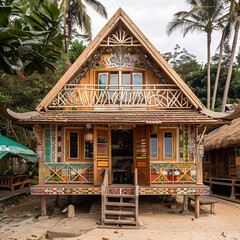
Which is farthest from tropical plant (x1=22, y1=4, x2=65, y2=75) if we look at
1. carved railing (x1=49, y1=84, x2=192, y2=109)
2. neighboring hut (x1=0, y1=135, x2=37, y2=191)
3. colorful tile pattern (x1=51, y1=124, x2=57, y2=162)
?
neighboring hut (x1=0, y1=135, x2=37, y2=191)

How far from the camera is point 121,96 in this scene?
10156mm

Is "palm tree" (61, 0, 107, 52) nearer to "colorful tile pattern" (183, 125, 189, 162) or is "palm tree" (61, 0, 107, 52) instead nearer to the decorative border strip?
"colorful tile pattern" (183, 125, 189, 162)

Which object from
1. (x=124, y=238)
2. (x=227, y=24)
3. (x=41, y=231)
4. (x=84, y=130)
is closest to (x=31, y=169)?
(x=84, y=130)

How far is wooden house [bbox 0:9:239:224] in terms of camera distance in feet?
30.5

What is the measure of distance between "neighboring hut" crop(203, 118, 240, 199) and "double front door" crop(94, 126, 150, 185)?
4846 mm

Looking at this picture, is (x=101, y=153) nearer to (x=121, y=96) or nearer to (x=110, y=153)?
(x=110, y=153)

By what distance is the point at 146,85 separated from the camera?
10.2 m

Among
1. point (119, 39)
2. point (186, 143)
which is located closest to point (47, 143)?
point (119, 39)

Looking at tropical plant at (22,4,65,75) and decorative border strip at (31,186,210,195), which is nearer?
tropical plant at (22,4,65,75)

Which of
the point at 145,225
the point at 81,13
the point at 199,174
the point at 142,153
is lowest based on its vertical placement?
the point at 145,225

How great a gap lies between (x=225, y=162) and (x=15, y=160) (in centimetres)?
1348

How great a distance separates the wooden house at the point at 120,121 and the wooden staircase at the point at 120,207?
0.21 feet

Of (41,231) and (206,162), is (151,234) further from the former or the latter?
(206,162)

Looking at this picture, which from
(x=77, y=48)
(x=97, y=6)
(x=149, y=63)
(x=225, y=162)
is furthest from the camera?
(x=97, y=6)
